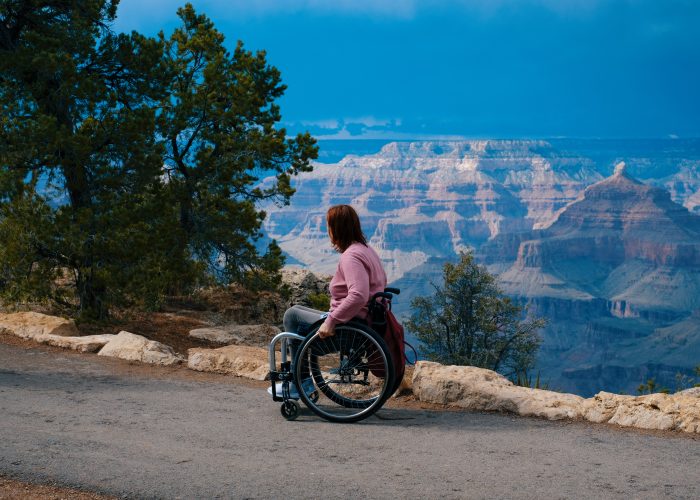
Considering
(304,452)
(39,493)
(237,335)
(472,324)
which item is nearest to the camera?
(39,493)

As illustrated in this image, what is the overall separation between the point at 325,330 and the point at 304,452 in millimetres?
1055

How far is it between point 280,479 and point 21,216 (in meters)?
10.4

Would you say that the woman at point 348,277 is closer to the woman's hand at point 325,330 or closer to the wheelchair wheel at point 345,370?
the woman's hand at point 325,330

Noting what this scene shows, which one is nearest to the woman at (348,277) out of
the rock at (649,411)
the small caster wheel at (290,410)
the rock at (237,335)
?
the small caster wheel at (290,410)

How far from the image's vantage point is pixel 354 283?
6.37 meters

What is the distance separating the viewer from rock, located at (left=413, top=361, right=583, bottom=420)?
23.0 feet

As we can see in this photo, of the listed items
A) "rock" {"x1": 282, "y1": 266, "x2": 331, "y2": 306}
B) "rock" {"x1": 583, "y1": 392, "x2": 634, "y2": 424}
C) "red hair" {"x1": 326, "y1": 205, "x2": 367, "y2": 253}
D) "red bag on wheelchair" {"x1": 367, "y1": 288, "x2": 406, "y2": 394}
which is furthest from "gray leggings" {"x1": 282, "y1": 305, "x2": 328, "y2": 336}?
"rock" {"x1": 282, "y1": 266, "x2": 331, "y2": 306}

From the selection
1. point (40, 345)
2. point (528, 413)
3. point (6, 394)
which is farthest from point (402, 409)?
point (40, 345)

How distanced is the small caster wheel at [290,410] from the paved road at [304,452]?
0.07m

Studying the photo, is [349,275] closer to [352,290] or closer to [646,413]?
[352,290]

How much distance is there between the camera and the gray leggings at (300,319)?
6.78 metres

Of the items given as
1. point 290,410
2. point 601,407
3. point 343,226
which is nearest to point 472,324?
point 601,407

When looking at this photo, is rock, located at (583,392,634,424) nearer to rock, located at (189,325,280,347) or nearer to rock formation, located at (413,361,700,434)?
rock formation, located at (413,361,700,434)

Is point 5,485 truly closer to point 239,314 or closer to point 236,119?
point 236,119
